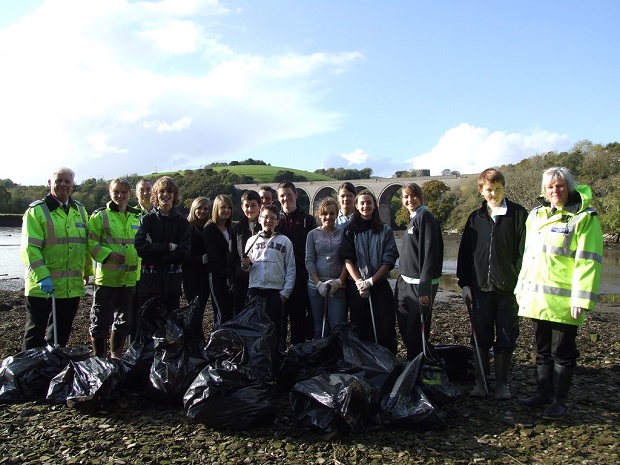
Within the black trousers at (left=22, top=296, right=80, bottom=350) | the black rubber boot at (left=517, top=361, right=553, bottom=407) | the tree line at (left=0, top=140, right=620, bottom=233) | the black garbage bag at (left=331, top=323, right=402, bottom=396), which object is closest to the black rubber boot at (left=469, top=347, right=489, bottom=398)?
the black rubber boot at (left=517, top=361, right=553, bottom=407)

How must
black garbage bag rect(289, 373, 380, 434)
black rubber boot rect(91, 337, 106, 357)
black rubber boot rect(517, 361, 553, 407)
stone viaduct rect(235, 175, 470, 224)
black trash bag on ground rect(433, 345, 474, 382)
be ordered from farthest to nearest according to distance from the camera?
1. stone viaduct rect(235, 175, 470, 224)
2. black rubber boot rect(91, 337, 106, 357)
3. black trash bag on ground rect(433, 345, 474, 382)
4. black rubber boot rect(517, 361, 553, 407)
5. black garbage bag rect(289, 373, 380, 434)

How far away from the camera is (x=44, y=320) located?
4500 millimetres

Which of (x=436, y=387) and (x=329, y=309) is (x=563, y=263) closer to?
(x=436, y=387)

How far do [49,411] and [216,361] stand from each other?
130 cm

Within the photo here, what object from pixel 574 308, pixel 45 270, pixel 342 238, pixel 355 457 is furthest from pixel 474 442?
pixel 45 270

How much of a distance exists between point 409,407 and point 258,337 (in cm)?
121

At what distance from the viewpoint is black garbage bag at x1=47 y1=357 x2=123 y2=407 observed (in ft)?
11.9

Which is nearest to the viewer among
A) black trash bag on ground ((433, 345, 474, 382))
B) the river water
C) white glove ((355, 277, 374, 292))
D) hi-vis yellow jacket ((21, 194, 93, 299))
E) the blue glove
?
the blue glove

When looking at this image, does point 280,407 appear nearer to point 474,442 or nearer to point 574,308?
point 474,442

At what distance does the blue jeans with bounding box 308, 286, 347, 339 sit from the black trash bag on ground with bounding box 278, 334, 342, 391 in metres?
0.56

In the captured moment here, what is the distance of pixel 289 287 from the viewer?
184 inches

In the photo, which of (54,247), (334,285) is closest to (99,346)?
(54,247)

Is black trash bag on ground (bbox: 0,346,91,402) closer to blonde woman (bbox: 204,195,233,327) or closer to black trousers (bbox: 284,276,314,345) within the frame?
blonde woman (bbox: 204,195,233,327)

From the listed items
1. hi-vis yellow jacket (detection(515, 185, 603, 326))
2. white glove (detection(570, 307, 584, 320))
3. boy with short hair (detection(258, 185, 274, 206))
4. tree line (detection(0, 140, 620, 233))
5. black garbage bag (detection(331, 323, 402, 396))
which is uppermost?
tree line (detection(0, 140, 620, 233))
